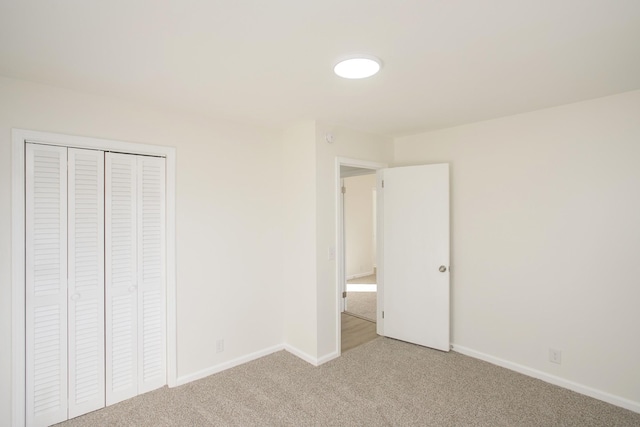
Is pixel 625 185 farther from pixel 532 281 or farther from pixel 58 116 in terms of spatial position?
pixel 58 116

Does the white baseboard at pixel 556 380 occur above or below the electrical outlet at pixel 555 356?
below

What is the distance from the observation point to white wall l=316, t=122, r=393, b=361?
127 inches

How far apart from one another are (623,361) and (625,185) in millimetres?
1366

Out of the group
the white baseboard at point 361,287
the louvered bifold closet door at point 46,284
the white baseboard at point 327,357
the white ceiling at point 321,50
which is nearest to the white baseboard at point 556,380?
the white baseboard at point 327,357

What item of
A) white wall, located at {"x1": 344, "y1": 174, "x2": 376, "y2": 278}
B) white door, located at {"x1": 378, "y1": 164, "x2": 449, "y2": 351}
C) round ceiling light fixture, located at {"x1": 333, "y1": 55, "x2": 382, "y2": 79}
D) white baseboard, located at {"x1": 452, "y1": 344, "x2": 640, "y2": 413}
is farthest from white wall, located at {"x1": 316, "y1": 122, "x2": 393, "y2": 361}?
white wall, located at {"x1": 344, "y1": 174, "x2": 376, "y2": 278}

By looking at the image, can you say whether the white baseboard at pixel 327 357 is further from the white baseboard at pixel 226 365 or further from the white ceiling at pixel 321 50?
the white ceiling at pixel 321 50

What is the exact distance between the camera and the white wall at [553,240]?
2.51 metres

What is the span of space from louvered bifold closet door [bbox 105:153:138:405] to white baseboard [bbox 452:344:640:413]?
10.4ft

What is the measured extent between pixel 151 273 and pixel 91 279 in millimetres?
423

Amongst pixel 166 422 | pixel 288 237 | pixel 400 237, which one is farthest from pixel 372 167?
pixel 166 422

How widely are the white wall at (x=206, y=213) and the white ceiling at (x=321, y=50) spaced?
204mm

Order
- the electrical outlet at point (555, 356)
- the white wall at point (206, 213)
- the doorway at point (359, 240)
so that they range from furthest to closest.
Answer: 1. the doorway at point (359, 240)
2. the electrical outlet at point (555, 356)
3. the white wall at point (206, 213)

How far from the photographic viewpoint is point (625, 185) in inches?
98.7

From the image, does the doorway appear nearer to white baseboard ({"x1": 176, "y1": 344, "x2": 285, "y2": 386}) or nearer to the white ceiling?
white baseboard ({"x1": 176, "y1": 344, "x2": 285, "y2": 386})
